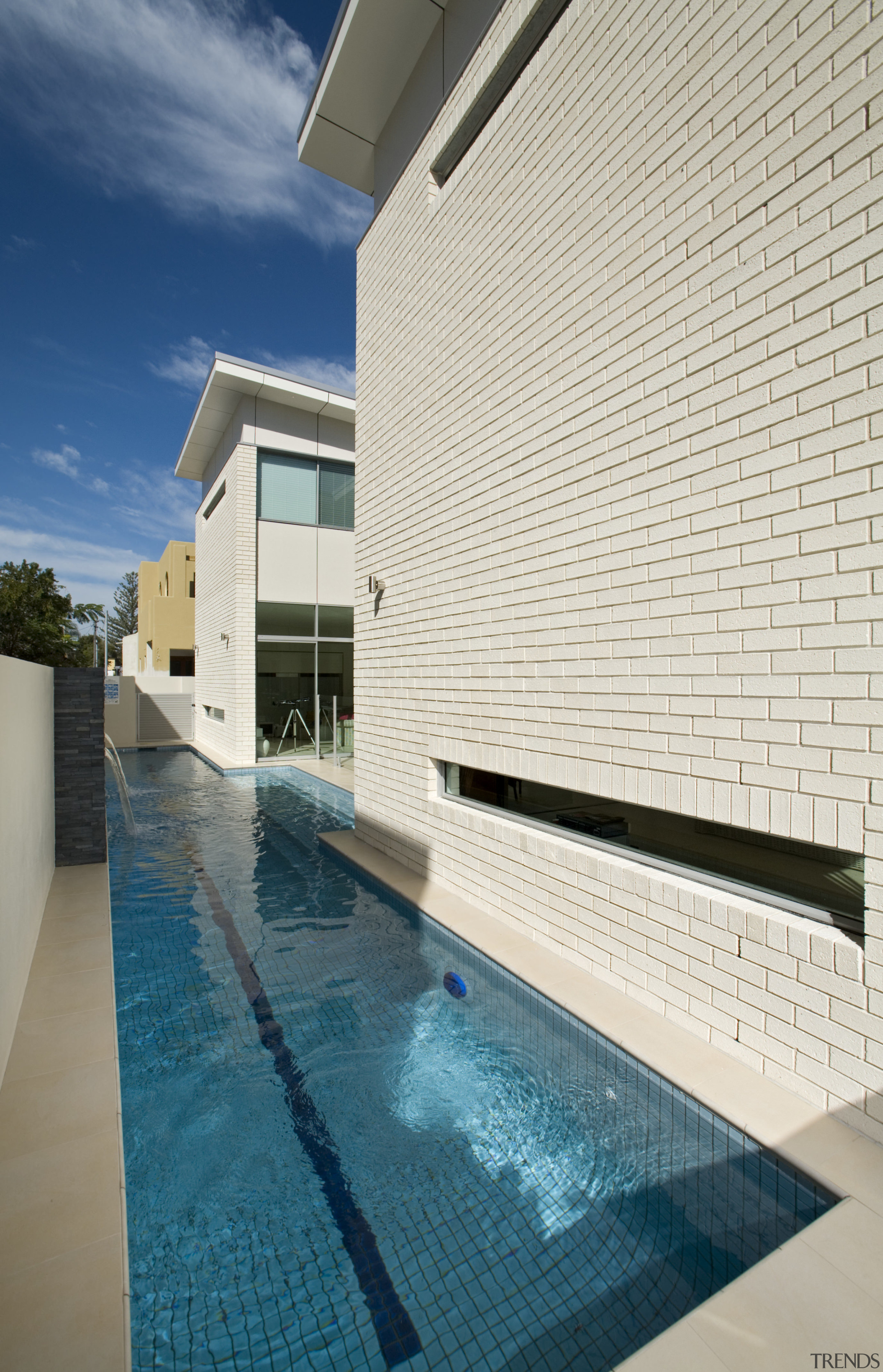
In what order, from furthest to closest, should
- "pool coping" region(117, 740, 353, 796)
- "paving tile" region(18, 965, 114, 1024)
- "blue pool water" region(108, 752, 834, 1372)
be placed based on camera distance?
"pool coping" region(117, 740, 353, 796) → "paving tile" region(18, 965, 114, 1024) → "blue pool water" region(108, 752, 834, 1372)

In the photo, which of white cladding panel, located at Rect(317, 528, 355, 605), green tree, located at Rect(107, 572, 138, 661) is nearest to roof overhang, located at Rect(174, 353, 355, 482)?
white cladding panel, located at Rect(317, 528, 355, 605)

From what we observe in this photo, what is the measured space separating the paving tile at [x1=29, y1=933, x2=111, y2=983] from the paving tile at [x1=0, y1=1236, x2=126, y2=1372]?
223 centimetres

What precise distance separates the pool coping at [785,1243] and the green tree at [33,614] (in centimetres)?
2537

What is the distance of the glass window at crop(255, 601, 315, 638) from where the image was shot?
12.5m

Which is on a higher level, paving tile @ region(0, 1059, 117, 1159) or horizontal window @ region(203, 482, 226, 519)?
horizontal window @ region(203, 482, 226, 519)

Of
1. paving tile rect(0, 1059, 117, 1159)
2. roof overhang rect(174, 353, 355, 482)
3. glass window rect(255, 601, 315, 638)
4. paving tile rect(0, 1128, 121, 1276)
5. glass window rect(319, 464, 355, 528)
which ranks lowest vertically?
paving tile rect(0, 1059, 117, 1159)

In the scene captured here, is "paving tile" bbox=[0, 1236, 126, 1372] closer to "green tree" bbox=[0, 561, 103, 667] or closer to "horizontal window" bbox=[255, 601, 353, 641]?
"horizontal window" bbox=[255, 601, 353, 641]

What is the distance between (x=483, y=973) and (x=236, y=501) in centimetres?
1096

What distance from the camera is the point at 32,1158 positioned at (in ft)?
6.94

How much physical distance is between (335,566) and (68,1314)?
12.2m

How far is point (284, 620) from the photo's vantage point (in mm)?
12805

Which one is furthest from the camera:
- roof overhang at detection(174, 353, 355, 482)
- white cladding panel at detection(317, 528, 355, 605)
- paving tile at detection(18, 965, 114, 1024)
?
white cladding panel at detection(317, 528, 355, 605)

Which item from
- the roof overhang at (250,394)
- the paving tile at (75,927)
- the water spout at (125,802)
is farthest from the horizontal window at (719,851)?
the roof overhang at (250,394)

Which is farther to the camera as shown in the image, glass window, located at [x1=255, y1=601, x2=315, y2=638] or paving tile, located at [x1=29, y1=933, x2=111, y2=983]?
glass window, located at [x1=255, y1=601, x2=315, y2=638]
